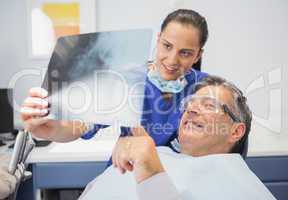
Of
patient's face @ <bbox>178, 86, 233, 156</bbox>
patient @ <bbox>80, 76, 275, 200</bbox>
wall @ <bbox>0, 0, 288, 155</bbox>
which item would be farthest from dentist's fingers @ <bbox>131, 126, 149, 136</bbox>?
wall @ <bbox>0, 0, 288, 155</bbox>

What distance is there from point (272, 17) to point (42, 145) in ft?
3.45

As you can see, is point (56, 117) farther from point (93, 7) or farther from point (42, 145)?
point (93, 7)

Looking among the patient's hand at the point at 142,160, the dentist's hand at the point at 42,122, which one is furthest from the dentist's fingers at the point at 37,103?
the patient's hand at the point at 142,160

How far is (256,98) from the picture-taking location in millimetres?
1479

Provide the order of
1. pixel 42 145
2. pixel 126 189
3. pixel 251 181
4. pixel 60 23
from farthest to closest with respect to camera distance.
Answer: pixel 42 145 → pixel 60 23 → pixel 126 189 → pixel 251 181

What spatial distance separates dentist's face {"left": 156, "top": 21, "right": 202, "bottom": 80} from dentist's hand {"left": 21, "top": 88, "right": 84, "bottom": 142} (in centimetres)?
30

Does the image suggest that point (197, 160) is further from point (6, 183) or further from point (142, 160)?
point (6, 183)

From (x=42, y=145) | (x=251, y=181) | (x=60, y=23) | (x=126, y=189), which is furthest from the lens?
(x=42, y=145)

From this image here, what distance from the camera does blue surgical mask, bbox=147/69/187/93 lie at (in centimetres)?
104

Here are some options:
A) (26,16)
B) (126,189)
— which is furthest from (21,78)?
(126,189)

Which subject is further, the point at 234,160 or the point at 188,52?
the point at 188,52

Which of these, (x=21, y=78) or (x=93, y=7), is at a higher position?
(x=93, y=7)

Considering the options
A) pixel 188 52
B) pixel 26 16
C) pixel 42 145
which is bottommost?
pixel 42 145

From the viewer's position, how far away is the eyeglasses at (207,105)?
3.20ft
